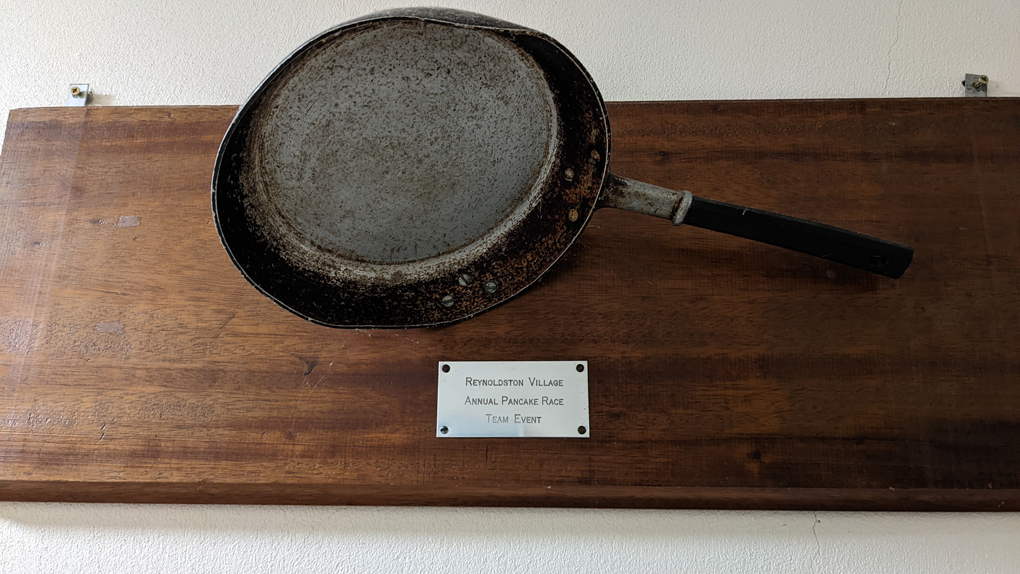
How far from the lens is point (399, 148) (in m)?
0.77

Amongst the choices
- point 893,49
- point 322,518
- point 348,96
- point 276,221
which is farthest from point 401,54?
point 893,49

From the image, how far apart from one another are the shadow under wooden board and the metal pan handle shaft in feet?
0.20

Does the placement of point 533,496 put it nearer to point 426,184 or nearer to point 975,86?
point 426,184

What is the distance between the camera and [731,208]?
800 millimetres

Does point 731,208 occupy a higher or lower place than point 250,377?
higher

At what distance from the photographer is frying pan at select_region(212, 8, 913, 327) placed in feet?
2.30

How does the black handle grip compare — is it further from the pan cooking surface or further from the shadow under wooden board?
the pan cooking surface

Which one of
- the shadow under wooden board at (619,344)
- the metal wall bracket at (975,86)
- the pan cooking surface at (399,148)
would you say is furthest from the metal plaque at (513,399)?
the metal wall bracket at (975,86)

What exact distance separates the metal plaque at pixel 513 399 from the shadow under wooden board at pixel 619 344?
16 mm

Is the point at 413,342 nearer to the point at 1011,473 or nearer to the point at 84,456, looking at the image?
the point at 84,456

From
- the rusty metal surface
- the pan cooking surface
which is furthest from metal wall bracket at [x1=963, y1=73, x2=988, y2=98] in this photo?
the pan cooking surface

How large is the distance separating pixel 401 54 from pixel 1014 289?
0.77m

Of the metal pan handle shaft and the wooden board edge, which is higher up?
the metal pan handle shaft

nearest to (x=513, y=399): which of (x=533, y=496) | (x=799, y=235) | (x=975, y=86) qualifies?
(x=533, y=496)
